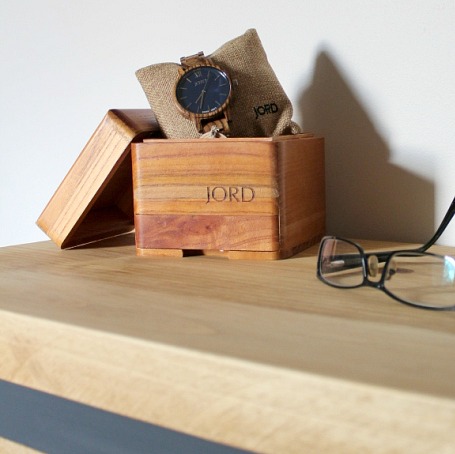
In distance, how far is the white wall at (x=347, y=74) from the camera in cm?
81

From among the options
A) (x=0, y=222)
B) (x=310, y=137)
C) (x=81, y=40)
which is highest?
→ (x=81, y=40)

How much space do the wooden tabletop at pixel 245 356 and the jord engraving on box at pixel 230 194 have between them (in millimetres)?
83

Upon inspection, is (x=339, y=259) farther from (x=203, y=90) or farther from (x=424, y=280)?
(x=203, y=90)

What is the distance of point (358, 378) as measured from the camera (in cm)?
38

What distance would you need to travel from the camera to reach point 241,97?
0.78 m

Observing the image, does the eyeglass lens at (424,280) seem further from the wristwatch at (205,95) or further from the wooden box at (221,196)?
the wristwatch at (205,95)

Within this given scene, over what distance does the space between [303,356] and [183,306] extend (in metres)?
0.15

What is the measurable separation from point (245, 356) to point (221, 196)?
319 millimetres

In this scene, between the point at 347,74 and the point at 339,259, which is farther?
the point at 347,74

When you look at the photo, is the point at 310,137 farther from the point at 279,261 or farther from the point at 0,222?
the point at 0,222

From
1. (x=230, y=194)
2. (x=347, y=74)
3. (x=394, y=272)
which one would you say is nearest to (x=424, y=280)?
(x=394, y=272)

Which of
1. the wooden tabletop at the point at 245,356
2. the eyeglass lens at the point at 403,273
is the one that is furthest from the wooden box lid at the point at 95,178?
the eyeglass lens at the point at 403,273

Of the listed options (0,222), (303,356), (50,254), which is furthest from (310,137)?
(0,222)

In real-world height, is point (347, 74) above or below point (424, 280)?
above
